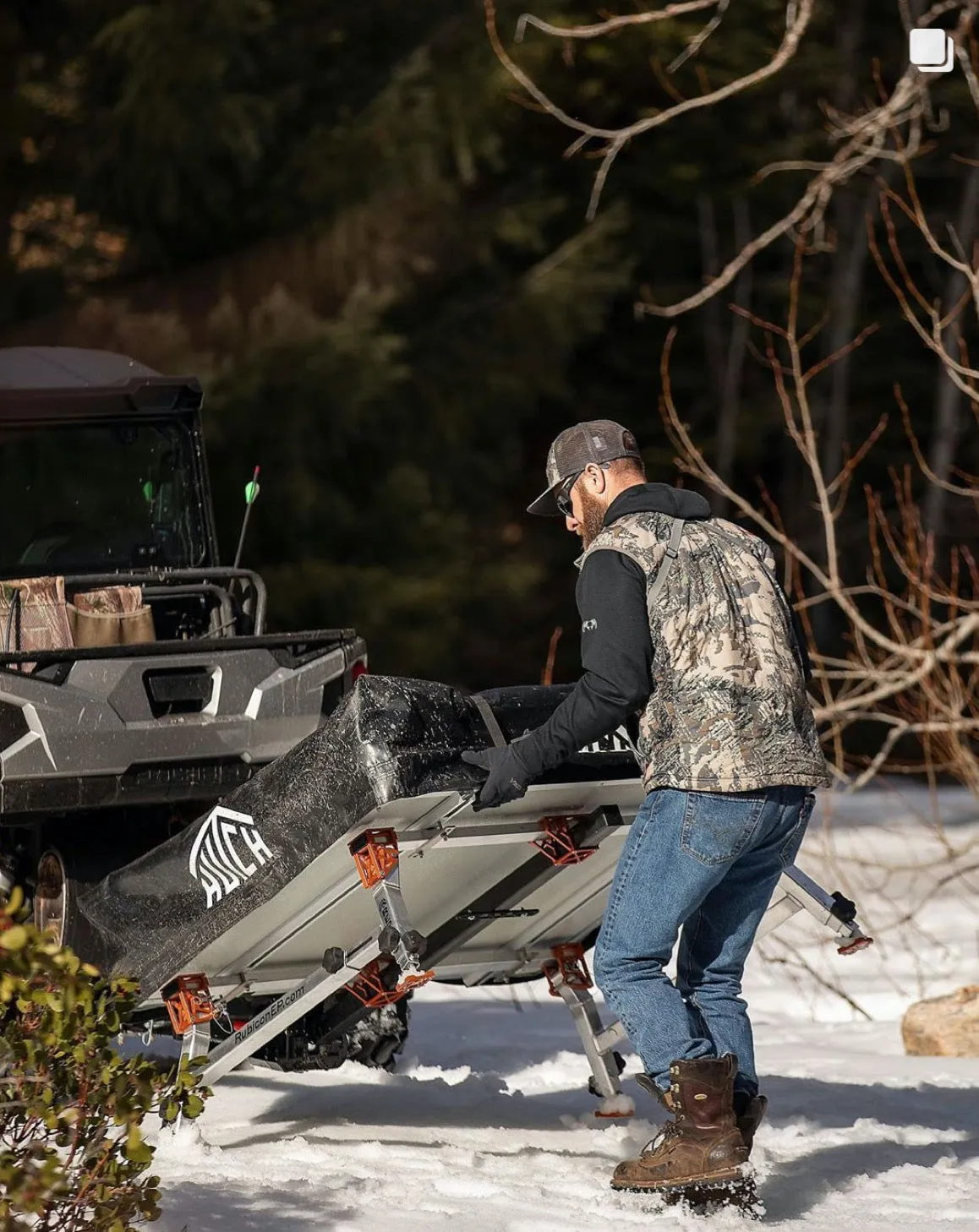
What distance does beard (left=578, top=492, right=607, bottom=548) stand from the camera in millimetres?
4664

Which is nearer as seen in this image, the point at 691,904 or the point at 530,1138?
the point at 691,904

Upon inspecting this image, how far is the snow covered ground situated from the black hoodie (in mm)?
1090

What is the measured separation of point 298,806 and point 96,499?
9.30ft

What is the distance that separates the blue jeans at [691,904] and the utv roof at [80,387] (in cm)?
337

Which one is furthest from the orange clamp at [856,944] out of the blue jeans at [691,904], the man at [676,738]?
the man at [676,738]

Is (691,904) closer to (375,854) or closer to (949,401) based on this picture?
(375,854)

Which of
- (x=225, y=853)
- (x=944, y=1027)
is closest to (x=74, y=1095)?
(x=225, y=853)

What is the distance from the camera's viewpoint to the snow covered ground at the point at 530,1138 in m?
4.56

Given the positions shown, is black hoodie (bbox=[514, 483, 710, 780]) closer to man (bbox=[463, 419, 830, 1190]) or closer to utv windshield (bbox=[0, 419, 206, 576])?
man (bbox=[463, 419, 830, 1190])

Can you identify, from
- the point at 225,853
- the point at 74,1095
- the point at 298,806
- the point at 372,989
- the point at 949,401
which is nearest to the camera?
the point at 74,1095

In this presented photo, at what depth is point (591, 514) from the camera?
468 cm

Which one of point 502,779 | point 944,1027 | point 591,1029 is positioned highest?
point 502,779

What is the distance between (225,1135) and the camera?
5.39 metres

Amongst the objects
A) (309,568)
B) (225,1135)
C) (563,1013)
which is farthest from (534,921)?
(309,568)
